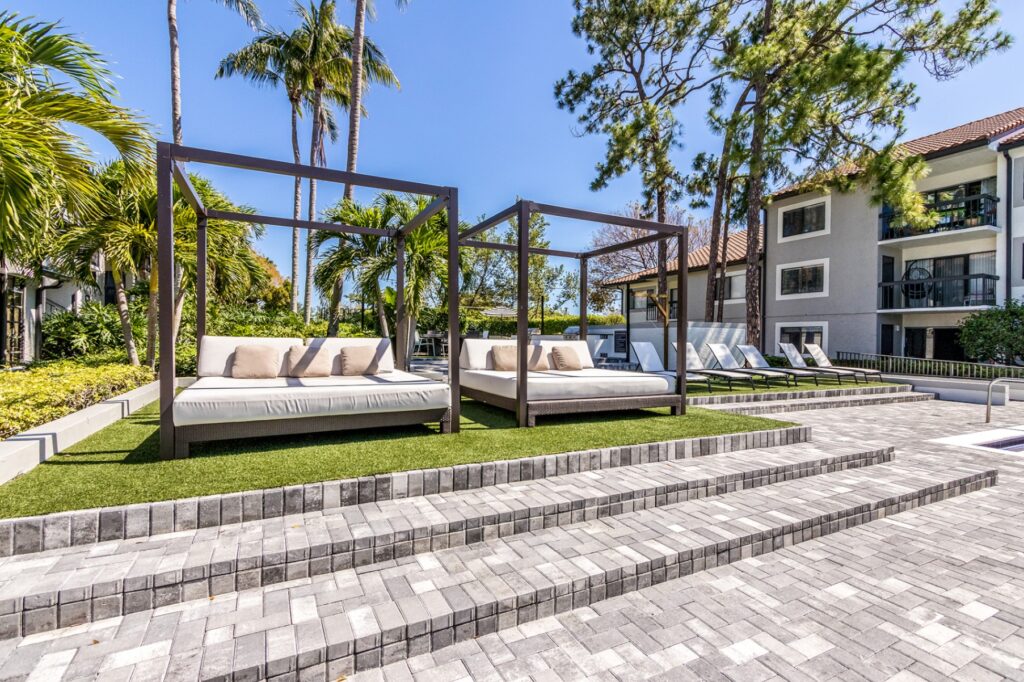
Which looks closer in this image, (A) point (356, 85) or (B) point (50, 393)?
(B) point (50, 393)

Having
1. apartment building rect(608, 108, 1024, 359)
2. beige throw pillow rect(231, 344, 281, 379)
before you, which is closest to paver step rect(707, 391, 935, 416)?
apartment building rect(608, 108, 1024, 359)

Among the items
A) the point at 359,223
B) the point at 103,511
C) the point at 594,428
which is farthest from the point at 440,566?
the point at 359,223

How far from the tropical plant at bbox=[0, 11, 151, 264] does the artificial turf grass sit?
7.19ft

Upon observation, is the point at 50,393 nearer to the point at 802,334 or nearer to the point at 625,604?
the point at 625,604

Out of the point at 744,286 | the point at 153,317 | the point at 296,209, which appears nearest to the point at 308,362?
the point at 153,317

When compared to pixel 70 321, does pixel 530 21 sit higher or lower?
higher

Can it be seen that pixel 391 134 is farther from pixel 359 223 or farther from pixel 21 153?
pixel 21 153

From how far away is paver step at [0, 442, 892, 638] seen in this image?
214 cm

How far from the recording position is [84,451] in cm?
377

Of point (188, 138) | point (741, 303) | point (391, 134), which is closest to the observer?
point (188, 138)

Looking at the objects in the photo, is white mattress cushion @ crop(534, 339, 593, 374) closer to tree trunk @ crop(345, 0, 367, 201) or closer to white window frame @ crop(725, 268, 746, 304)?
tree trunk @ crop(345, 0, 367, 201)

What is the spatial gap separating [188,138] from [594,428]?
1311cm

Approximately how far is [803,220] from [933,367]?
26.1 feet

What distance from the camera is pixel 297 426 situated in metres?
4.23
